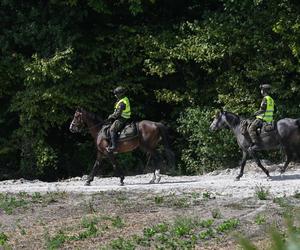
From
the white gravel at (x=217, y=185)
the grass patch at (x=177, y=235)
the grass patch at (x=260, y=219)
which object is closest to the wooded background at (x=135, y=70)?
the white gravel at (x=217, y=185)

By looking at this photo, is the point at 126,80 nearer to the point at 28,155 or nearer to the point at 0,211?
the point at 28,155

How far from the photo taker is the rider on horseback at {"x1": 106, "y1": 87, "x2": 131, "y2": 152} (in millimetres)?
17328

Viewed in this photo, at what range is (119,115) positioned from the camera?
17.4 metres

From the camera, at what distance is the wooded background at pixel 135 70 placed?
22.8 m

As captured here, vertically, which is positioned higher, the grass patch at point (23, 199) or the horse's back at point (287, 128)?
the horse's back at point (287, 128)

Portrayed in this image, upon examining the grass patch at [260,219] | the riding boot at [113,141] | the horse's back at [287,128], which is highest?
the horse's back at [287,128]

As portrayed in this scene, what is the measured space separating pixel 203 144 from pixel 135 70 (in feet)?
14.8

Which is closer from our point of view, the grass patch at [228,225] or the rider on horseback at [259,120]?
the grass patch at [228,225]

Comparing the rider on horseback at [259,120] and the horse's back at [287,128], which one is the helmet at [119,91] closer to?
the rider on horseback at [259,120]

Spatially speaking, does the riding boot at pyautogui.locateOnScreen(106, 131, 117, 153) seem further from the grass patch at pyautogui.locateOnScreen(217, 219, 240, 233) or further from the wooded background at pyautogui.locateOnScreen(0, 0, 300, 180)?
the grass patch at pyautogui.locateOnScreen(217, 219, 240, 233)

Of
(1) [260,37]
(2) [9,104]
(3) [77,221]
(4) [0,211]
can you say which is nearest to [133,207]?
(3) [77,221]

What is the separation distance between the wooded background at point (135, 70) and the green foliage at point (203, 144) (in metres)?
0.04

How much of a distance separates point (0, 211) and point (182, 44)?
473 inches

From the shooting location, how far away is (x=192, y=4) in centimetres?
2605
